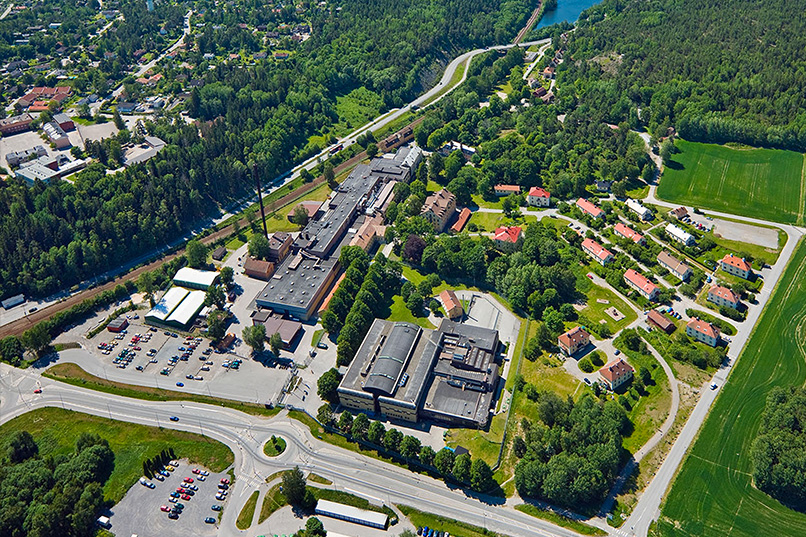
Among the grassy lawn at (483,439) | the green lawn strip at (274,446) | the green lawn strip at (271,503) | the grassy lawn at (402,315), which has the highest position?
the grassy lawn at (483,439)

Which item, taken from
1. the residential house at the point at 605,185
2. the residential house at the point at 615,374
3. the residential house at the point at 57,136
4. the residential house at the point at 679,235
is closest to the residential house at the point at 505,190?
the residential house at the point at 605,185

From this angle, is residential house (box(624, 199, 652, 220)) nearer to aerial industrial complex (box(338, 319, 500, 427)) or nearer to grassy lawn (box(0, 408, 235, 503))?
aerial industrial complex (box(338, 319, 500, 427))

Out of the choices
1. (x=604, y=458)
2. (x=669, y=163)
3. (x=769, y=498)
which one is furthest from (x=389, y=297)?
(x=669, y=163)

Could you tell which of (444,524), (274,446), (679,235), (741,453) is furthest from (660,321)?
(274,446)

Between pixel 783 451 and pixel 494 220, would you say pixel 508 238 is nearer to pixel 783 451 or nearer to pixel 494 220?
pixel 494 220

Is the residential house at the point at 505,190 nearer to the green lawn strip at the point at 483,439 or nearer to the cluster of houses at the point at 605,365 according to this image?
the cluster of houses at the point at 605,365
